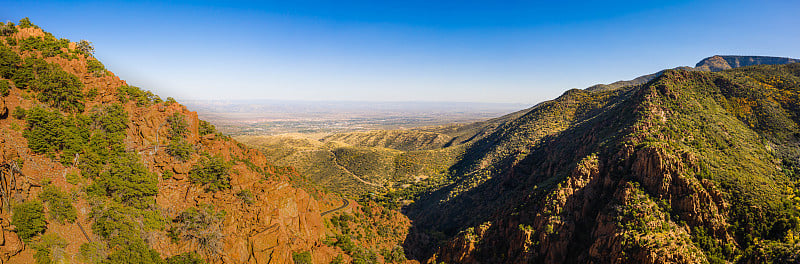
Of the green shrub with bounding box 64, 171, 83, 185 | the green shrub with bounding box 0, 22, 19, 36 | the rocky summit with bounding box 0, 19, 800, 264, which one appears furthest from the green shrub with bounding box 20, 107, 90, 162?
the green shrub with bounding box 0, 22, 19, 36

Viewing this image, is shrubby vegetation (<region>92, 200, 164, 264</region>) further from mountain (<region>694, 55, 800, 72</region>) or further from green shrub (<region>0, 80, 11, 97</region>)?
mountain (<region>694, 55, 800, 72</region>)

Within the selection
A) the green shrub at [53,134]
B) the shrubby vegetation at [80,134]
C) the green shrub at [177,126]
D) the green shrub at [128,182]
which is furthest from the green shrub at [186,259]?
the green shrub at [177,126]

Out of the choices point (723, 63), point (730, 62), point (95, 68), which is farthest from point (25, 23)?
point (730, 62)

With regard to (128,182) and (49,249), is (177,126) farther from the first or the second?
(49,249)

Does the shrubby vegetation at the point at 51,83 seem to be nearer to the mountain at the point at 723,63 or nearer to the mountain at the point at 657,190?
the mountain at the point at 657,190

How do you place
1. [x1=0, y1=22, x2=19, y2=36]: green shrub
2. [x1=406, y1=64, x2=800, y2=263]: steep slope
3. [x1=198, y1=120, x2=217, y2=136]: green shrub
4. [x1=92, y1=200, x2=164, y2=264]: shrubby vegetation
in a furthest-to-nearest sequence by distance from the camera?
[x1=198, y1=120, x2=217, y2=136]: green shrub < [x1=406, y1=64, x2=800, y2=263]: steep slope < [x1=0, y1=22, x2=19, y2=36]: green shrub < [x1=92, y1=200, x2=164, y2=264]: shrubby vegetation
